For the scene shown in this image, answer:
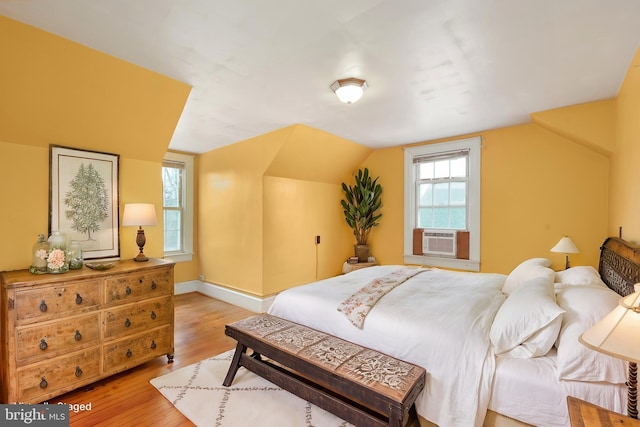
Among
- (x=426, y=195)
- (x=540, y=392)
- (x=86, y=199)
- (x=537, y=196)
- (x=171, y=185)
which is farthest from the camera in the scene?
(x=171, y=185)

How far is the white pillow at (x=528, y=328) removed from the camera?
1490 mm

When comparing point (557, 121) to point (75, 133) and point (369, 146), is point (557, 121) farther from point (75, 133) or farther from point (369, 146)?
point (75, 133)

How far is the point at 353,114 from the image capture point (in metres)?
3.19

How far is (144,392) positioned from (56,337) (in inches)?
28.7

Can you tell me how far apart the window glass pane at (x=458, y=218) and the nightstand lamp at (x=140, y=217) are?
12.4 feet

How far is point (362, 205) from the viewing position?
477 cm

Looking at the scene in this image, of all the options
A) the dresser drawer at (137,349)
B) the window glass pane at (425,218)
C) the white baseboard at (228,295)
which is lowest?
the white baseboard at (228,295)

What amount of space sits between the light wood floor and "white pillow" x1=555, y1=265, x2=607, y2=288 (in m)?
2.95

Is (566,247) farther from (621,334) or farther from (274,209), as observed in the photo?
(274,209)

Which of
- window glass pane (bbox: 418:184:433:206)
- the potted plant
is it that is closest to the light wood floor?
the potted plant

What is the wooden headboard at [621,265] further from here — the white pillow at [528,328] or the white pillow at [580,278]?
the white pillow at [528,328]

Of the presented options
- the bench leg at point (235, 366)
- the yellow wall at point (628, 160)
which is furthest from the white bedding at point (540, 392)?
the bench leg at point (235, 366)

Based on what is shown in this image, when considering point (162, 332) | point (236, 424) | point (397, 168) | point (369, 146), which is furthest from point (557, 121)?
Result: point (162, 332)

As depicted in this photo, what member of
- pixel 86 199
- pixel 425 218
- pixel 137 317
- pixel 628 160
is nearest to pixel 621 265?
pixel 628 160
